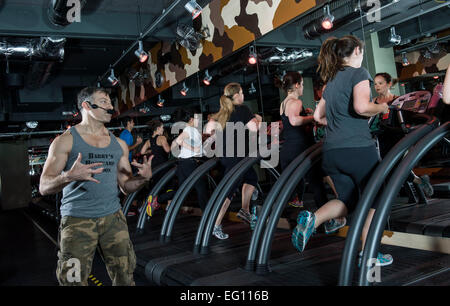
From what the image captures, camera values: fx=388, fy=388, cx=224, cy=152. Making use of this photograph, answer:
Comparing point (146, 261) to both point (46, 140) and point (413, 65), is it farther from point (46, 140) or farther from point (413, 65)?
point (46, 140)

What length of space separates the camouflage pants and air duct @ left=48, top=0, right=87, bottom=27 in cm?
359

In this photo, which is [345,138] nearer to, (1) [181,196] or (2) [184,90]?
(1) [181,196]

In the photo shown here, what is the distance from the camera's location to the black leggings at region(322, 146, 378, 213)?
7.68 ft

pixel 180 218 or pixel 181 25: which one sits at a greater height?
pixel 181 25

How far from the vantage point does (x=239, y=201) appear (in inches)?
240

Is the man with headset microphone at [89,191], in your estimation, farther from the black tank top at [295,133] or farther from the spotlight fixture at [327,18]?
the spotlight fixture at [327,18]

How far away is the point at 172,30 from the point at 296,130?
15.0ft

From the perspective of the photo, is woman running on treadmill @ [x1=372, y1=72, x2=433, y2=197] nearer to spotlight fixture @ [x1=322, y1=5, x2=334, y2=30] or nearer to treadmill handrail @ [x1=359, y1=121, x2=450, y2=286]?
spotlight fixture @ [x1=322, y1=5, x2=334, y2=30]

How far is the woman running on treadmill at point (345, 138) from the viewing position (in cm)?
234

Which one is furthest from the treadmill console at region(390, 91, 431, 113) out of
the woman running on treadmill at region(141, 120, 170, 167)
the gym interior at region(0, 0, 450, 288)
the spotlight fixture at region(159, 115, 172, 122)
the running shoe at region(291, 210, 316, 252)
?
the spotlight fixture at region(159, 115, 172, 122)

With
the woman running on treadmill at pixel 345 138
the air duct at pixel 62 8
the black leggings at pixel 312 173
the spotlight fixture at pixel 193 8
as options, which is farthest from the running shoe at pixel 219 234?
the air duct at pixel 62 8

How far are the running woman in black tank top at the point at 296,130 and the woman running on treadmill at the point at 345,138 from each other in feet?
2.85
